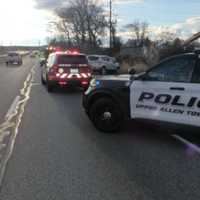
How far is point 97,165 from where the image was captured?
18.1 feet

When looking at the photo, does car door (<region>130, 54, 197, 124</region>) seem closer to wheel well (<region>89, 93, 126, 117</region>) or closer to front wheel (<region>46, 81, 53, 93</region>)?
wheel well (<region>89, 93, 126, 117</region>)

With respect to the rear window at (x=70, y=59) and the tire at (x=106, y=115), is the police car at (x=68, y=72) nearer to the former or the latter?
the rear window at (x=70, y=59)

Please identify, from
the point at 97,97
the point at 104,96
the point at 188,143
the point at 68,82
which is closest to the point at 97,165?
the point at 188,143

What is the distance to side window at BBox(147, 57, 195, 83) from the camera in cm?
643

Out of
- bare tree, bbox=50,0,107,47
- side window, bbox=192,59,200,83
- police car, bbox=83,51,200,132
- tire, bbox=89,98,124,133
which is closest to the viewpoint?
side window, bbox=192,59,200,83

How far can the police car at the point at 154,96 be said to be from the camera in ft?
21.0

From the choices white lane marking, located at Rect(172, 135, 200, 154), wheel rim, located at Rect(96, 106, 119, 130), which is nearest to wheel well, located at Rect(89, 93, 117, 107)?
wheel rim, located at Rect(96, 106, 119, 130)

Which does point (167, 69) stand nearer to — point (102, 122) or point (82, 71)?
point (102, 122)

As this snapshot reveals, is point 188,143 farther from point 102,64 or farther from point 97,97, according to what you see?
point 102,64

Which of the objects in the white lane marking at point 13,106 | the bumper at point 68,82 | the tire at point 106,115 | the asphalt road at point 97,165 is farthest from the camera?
the bumper at point 68,82

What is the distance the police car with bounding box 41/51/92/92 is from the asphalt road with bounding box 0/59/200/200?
7195 millimetres

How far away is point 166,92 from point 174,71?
404 millimetres

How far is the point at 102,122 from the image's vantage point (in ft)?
25.5

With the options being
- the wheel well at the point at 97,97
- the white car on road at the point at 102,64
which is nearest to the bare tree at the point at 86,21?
the white car on road at the point at 102,64
